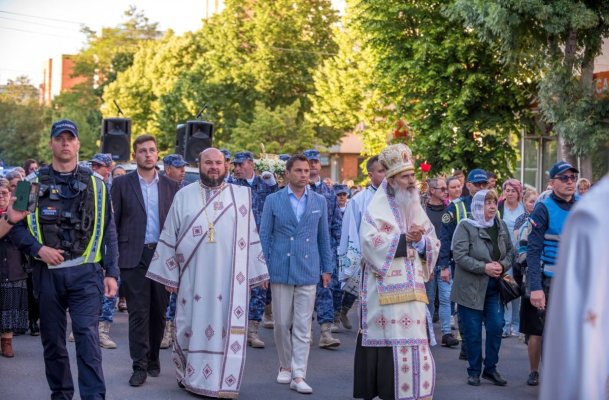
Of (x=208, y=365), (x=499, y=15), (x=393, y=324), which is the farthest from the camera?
(x=499, y=15)

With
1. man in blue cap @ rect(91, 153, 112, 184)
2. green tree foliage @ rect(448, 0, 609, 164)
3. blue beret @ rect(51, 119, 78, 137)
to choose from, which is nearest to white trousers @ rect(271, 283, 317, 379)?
blue beret @ rect(51, 119, 78, 137)

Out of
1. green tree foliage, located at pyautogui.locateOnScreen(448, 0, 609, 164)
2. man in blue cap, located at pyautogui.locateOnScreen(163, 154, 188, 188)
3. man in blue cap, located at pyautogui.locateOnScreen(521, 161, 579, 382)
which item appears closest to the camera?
man in blue cap, located at pyautogui.locateOnScreen(521, 161, 579, 382)

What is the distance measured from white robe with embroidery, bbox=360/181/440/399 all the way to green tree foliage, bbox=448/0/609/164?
16.0 metres

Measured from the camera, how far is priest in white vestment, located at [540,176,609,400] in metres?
2.53

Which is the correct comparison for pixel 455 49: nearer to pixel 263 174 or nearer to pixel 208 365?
pixel 263 174

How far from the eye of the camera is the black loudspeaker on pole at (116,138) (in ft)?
98.7

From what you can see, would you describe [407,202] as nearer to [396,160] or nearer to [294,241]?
[396,160]

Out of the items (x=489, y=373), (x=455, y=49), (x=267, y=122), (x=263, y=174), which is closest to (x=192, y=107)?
(x=267, y=122)

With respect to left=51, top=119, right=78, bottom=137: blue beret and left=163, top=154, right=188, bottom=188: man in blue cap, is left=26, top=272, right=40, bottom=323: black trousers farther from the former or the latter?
left=51, top=119, right=78, bottom=137: blue beret

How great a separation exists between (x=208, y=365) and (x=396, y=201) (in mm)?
2142

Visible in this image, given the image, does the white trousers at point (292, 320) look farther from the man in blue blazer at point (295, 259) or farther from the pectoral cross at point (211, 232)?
the pectoral cross at point (211, 232)

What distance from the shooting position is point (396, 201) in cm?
828

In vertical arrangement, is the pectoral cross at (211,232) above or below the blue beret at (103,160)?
below

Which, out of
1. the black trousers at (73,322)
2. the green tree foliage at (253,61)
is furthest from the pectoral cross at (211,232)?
the green tree foliage at (253,61)
